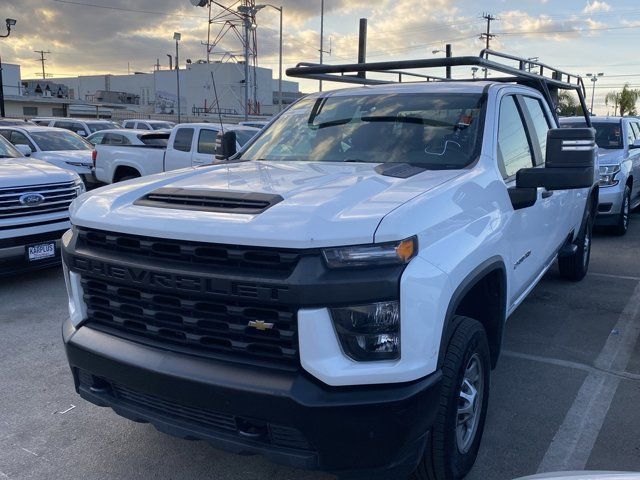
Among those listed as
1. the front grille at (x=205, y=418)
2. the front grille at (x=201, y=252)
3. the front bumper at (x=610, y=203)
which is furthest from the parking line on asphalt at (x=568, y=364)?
the front bumper at (x=610, y=203)

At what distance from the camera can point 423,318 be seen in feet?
7.64

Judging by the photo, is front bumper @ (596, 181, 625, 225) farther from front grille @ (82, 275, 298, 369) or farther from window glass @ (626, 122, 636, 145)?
front grille @ (82, 275, 298, 369)

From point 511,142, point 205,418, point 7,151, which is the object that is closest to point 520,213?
point 511,142

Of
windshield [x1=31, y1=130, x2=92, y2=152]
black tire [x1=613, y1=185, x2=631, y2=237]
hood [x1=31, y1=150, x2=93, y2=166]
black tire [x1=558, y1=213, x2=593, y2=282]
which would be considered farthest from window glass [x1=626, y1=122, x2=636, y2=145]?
windshield [x1=31, y1=130, x2=92, y2=152]

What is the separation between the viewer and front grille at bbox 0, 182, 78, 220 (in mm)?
6171

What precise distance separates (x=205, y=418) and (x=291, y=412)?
48 centimetres

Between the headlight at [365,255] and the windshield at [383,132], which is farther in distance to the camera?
the windshield at [383,132]

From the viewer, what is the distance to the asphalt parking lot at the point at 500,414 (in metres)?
3.14

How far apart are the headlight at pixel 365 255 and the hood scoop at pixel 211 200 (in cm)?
41

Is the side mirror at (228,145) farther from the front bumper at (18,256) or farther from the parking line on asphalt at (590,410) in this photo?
the parking line on asphalt at (590,410)

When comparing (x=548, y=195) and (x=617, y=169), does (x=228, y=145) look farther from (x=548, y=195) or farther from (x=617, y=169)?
(x=617, y=169)

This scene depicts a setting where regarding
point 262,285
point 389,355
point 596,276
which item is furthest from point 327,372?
point 596,276

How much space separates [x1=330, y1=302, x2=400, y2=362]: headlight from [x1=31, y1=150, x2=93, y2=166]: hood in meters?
12.1

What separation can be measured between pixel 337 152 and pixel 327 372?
190cm
